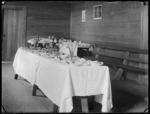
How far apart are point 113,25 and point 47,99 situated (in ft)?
11.6

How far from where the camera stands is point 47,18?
33.1ft

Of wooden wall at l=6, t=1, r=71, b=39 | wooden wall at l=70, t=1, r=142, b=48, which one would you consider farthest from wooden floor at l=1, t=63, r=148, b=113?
wooden wall at l=6, t=1, r=71, b=39

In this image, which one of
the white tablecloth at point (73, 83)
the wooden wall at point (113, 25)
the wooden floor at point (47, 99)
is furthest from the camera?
the wooden wall at point (113, 25)

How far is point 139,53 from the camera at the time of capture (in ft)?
18.6

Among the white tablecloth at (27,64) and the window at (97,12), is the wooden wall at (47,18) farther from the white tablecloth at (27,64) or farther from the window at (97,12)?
the white tablecloth at (27,64)

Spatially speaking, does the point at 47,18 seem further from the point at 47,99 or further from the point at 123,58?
the point at 47,99

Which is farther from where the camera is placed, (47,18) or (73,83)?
(47,18)

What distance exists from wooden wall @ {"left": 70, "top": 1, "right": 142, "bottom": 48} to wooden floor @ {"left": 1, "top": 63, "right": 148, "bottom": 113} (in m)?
1.56

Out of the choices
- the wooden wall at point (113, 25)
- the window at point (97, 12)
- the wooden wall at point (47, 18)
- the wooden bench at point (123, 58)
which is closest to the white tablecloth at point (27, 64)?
the wooden bench at point (123, 58)

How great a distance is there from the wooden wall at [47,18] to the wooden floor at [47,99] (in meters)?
4.66

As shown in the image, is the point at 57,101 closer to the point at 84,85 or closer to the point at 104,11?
the point at 84,85

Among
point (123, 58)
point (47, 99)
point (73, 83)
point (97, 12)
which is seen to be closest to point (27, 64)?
point (47, 99)

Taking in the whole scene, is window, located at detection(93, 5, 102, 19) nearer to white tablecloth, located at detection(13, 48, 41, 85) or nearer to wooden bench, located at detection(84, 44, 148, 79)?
wooden bench, located at detection(84, 44, 148, 79)

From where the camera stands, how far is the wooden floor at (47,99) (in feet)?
12.6
